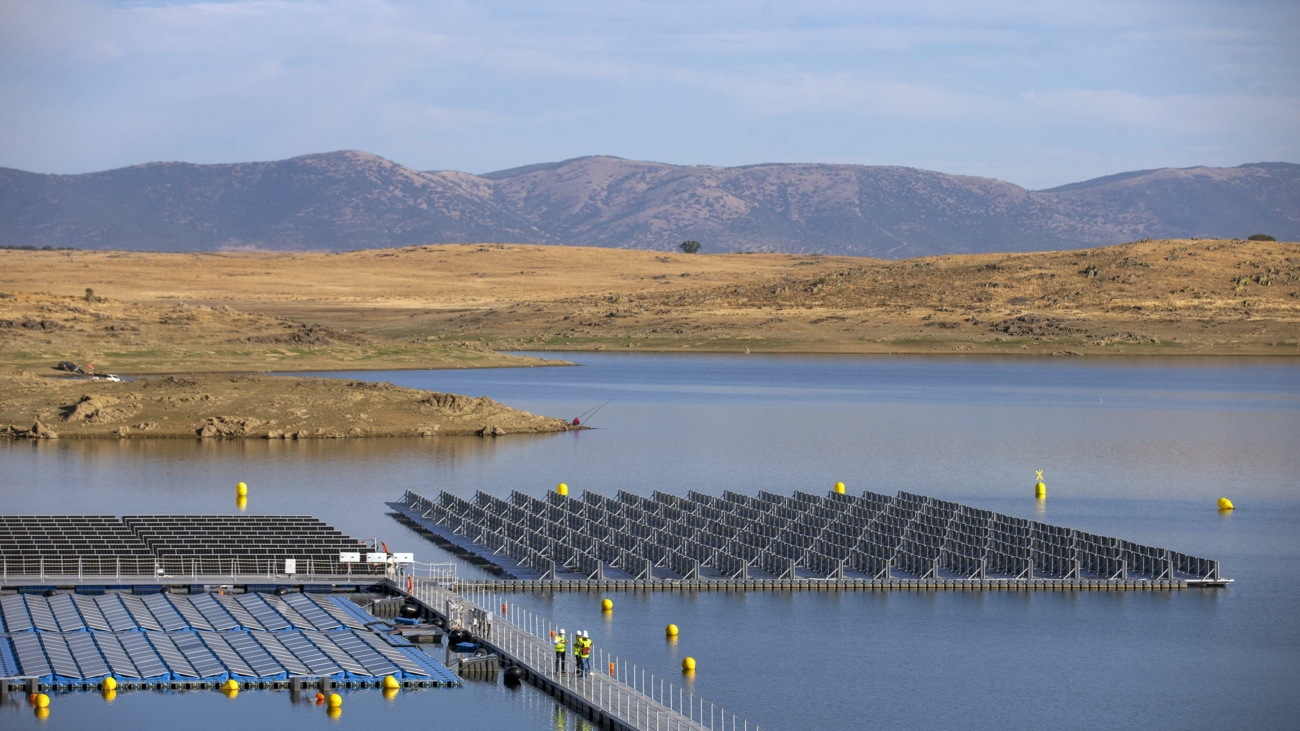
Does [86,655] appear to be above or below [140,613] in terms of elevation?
below

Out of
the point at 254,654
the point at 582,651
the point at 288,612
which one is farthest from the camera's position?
the point at 288,612

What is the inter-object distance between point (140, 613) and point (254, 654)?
16.8ft

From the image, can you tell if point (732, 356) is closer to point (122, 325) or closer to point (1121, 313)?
point (1121, 313)

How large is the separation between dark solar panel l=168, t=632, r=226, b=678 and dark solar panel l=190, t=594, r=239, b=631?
1008mm

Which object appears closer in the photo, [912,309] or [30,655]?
[30,655]

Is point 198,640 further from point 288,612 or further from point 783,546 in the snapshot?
point 783,546

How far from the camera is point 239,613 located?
131 feet

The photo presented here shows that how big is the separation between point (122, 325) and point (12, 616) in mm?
89817

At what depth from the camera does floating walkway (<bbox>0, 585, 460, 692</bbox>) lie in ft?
112

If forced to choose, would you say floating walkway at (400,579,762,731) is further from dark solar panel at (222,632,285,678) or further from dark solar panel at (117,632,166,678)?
dark solar panel at (117,632,166,678)

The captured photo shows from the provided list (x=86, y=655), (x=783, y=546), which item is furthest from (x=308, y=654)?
(x=783, y=546)

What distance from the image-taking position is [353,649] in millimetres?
36875

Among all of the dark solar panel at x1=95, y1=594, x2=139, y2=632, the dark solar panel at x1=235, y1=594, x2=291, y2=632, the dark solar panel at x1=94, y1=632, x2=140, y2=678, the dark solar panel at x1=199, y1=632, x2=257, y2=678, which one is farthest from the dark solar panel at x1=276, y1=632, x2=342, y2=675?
the dark solar panel at x1=95, y1=594, x2=139, y2=632

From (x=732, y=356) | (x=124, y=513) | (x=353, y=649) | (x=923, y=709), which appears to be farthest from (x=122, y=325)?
(x=923, y=709)
